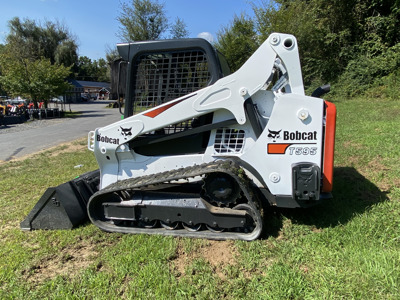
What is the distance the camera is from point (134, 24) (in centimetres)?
2712

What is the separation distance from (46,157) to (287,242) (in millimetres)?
7679

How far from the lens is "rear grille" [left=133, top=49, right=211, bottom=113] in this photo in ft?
10.6

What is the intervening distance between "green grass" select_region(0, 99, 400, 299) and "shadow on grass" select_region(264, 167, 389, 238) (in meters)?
0.01

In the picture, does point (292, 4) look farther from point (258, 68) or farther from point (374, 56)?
point (258, 68)

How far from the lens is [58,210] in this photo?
348 cm

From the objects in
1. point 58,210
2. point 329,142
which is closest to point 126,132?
point 58,210

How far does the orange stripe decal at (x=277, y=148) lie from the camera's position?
2924 millimetres

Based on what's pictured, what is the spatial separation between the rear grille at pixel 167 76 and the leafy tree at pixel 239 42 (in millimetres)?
18192

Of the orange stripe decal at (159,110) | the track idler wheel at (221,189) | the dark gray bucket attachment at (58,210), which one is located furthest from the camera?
the dark gray bucket attachment at (58,210)

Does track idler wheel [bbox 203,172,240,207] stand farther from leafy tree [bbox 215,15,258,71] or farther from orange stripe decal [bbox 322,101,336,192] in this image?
leafy tree [bbox 215,15,258,71]

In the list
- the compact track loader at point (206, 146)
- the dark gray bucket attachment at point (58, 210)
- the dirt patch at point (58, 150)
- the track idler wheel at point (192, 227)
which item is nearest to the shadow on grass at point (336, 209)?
the compact track loader at point (206, 146)

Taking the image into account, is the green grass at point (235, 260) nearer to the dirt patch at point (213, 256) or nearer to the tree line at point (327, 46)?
the dirt patch at point (213, 256)

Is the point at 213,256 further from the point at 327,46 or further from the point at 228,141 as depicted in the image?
the point at 327,46

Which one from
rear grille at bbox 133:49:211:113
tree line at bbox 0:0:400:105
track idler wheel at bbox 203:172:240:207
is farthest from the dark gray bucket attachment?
tree line at bbox 0:0:400:105
